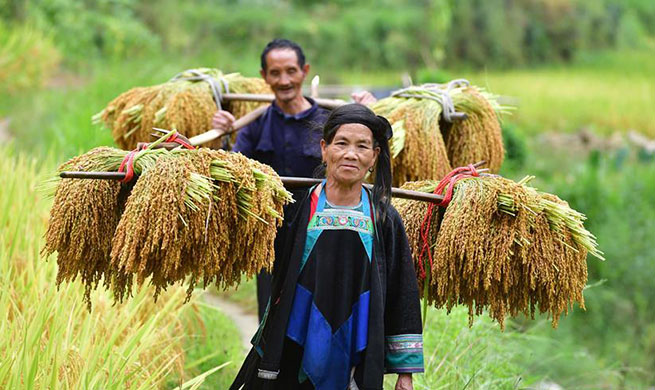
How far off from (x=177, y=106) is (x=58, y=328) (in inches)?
63.8

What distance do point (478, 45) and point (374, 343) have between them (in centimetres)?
1767

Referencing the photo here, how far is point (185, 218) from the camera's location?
2.69 meters

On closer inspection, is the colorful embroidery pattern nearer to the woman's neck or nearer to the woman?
the woman

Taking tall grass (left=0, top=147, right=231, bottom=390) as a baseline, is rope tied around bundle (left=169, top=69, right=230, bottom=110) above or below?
above

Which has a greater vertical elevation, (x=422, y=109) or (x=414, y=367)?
(x=422, y=109)

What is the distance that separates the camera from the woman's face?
9.67 feet

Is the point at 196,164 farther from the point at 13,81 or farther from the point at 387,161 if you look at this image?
the point at 13,81

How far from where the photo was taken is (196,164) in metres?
2.79

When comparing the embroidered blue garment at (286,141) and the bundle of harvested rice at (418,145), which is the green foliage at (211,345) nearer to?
the embroidered blue garment at (286,141)

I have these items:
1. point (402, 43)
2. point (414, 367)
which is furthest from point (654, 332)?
point (402, 43)

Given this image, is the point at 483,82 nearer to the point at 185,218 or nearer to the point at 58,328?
the point at 58,328

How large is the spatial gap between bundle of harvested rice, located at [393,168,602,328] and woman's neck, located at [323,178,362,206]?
0.36 meters

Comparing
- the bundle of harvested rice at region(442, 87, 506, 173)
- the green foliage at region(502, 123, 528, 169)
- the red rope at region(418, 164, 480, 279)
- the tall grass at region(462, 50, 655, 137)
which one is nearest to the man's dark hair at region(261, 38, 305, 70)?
the bundle of harvested rice at region(442, 87, 506, 173)

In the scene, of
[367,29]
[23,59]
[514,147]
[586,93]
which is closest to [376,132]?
[514,147]
